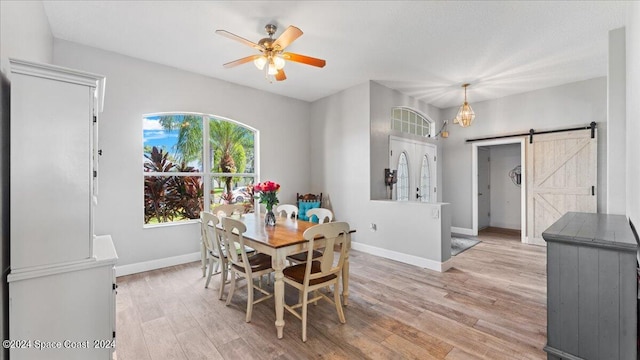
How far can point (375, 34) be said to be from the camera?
3.12 metres

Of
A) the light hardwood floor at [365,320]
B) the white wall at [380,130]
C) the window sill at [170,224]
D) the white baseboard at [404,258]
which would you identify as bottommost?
the light hardwood floor at [365,320]

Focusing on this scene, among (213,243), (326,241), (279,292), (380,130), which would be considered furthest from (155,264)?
(380,130)

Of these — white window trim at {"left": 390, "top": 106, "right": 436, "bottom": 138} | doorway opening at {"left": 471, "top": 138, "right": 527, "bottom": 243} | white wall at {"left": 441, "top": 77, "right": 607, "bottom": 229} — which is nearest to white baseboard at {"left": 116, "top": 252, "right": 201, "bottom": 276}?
white window trim at {"left": 390, "top": 106, "right": 436, "bottom": 138}

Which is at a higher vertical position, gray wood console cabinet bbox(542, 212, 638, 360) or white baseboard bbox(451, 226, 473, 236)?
gray wood console cabinet bbox(542, 212, 638, 360)

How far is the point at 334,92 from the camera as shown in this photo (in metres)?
5.16

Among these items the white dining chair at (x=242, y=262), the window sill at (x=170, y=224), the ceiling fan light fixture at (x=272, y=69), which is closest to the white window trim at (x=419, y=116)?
the ceiling fan light fixture at (x=272, y=69)

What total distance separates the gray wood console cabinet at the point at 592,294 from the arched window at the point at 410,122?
3747 mm

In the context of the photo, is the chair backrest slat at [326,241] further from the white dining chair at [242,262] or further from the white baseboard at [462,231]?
the white baseboard at [462,231]

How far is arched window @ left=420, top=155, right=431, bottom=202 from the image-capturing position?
234 inches

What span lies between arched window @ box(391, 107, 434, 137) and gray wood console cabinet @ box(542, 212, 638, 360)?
3747 millimetres

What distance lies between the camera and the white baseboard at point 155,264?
354cm

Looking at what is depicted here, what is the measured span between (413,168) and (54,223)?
5407 millimetres

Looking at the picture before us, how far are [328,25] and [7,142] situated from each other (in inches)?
108

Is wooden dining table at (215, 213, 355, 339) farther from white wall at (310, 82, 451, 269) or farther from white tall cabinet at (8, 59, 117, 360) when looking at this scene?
white wall at (310, 82, 451, 269)
